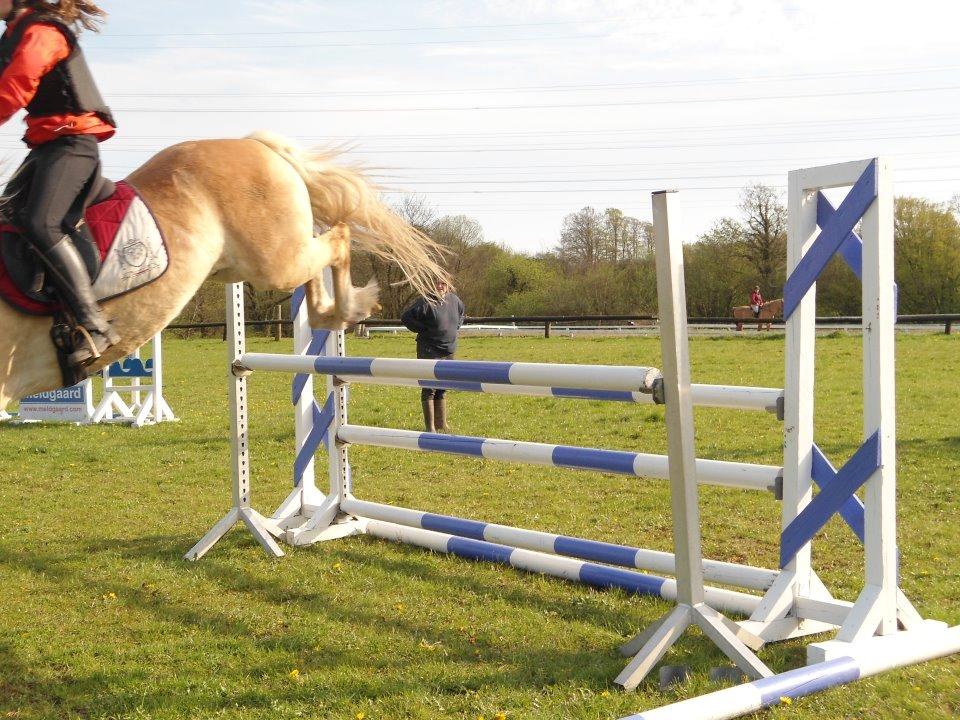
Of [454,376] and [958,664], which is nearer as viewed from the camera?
[958,664]

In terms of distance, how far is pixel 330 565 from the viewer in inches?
218

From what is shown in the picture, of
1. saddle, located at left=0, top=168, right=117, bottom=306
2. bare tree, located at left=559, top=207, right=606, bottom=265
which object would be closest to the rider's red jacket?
saddle, located at left=0, top=168, right=117, bottom=306

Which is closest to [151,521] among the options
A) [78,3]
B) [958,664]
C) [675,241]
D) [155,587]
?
[155,587]

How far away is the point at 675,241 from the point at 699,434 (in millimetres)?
7425

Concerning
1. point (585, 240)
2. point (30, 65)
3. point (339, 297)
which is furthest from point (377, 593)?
point (585, 240)

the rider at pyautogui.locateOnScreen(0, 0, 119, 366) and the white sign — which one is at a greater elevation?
the rider at pyautogui.locateOnScreen(0, 0, 119, 366)

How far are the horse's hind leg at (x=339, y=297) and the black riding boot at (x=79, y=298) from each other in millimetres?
1151

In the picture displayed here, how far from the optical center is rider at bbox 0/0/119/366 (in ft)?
12.0

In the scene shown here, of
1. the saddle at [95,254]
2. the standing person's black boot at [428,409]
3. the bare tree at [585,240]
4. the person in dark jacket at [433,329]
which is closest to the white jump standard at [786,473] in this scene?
the saddle at [95,254]

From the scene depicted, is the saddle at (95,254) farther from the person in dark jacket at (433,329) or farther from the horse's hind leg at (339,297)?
the person in dark jacket at (433,329)

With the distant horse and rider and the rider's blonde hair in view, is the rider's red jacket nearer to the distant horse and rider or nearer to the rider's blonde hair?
the rider's blonde hair

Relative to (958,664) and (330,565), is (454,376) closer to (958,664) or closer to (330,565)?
(330,565)

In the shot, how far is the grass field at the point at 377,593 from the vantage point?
3551 millimetres

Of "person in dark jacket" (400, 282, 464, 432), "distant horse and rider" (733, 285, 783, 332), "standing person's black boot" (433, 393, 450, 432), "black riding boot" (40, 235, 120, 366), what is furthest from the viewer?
"distant horse and rider" (733, 285, 783, 332)
